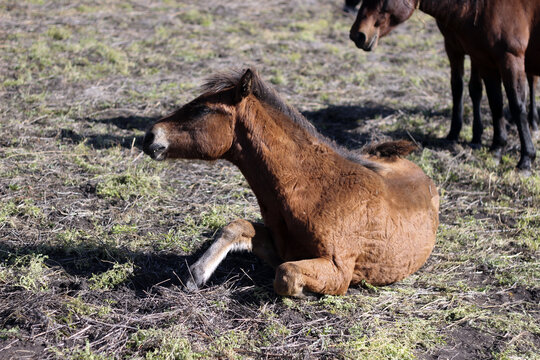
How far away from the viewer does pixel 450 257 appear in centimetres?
521

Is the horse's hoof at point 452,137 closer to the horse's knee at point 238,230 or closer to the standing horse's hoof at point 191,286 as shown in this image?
the horse's knee at point 238,230

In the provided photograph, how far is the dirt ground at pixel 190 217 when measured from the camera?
3.85 m

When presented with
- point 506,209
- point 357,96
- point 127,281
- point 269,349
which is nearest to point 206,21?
point 357,96

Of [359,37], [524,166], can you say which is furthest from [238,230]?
[524,166]

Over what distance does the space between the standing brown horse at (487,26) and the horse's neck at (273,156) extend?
2861mm

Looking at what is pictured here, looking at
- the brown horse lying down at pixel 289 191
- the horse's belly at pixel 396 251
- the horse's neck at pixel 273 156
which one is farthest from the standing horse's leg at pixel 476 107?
the horse's neck at pixel 273 156

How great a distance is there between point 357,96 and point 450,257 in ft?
14.7

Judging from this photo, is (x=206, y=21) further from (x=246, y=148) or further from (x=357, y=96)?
(x=246, y=148)

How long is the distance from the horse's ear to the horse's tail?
1.46 metres

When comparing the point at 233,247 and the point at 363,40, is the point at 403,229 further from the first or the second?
the point at 363,40

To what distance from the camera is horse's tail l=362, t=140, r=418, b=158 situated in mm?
5098

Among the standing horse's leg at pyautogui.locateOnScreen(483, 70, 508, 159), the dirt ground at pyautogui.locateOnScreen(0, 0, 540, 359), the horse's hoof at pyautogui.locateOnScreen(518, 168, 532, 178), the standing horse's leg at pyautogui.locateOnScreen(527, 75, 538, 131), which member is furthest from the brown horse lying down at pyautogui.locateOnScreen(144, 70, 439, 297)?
the standing horse's leg at pyautogui.locateOnScreen(527, 75, 538, 131)

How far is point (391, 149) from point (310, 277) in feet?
5.46

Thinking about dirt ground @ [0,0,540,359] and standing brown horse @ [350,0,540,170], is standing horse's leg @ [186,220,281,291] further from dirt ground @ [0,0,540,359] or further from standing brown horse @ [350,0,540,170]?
standing brown horse @ [350,0,540,170]
